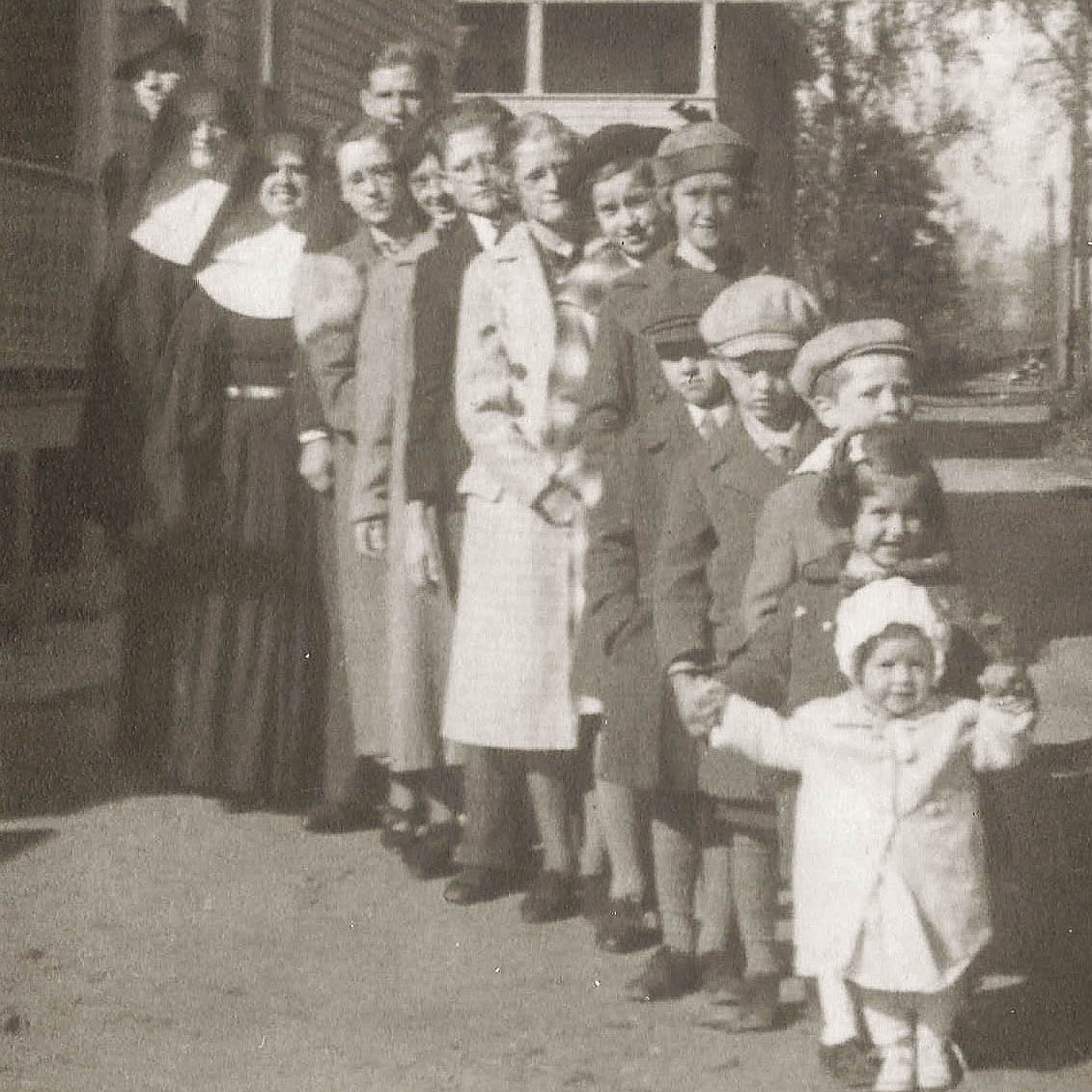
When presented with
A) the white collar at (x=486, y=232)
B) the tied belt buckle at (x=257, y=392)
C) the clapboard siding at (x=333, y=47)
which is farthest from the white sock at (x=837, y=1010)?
the clapboard siding at (x=333, y=47)

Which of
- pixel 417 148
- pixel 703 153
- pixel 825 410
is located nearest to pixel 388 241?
pixel 417 148

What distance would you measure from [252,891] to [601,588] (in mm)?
1516

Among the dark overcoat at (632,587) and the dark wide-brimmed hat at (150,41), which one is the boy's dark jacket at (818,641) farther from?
the dark wide-brimmed hat at (150,41)

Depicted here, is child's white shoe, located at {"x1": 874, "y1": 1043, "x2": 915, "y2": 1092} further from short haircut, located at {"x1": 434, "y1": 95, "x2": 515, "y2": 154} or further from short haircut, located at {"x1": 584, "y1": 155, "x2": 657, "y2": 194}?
short haircut, located at {"x1": 434, "y1": 95, "x2": 515, "y2": 154}

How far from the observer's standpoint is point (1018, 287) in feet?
407

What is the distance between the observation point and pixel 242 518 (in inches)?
297

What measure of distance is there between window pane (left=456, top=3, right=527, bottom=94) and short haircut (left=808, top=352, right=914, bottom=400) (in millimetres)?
30562

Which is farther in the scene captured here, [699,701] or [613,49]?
[613,49]

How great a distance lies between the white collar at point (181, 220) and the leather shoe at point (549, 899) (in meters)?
2.35

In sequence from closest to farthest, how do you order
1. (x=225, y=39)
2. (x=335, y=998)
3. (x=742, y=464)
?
(x=742, y=464) → (x=335, y=998) → (x=225, y=39)

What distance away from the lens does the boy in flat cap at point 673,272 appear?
5660 millimetres

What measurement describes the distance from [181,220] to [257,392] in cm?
56

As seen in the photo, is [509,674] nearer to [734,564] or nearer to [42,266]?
[734,564]

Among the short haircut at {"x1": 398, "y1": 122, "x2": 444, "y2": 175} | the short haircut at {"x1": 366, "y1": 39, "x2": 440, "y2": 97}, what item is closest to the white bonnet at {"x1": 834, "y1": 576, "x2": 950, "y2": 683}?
the short haircut at {"x1": 398, "y1": 122, "x2": 444, "y2": 175}
